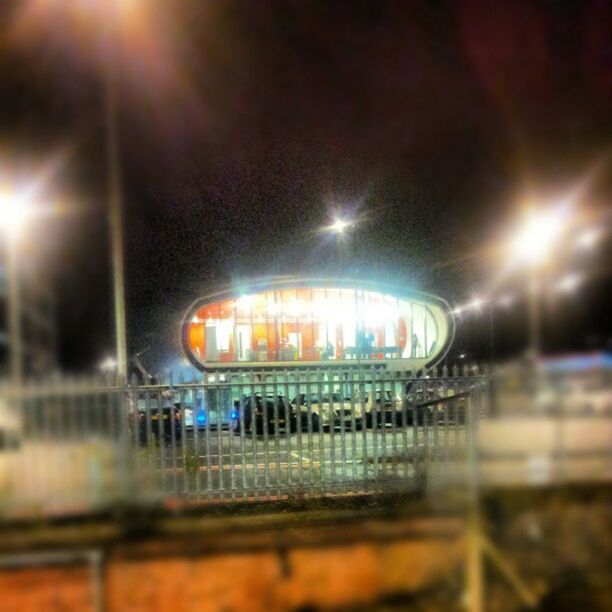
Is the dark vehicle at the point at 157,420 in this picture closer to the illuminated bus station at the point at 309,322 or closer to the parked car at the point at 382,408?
the parked car at the point at 382,408

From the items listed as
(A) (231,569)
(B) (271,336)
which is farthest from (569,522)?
(B) (271,336)

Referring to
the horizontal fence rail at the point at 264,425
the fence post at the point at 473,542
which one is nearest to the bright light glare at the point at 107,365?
the horizontal fence rail at the point at 264,425

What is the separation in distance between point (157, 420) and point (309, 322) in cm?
1338

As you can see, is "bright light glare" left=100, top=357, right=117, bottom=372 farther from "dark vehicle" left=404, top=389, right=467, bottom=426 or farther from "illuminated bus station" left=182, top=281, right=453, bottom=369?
"illuminated bus station" left=182, top=281, right=453, bottom=369

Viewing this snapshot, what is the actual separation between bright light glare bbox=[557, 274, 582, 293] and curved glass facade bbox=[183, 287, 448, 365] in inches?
553

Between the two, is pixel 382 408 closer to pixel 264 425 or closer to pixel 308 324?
pixel 264 425

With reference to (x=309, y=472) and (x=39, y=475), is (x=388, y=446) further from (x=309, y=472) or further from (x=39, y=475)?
(x=39, y=475)

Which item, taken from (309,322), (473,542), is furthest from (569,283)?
(309,322)

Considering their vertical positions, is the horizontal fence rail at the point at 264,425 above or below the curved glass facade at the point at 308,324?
below

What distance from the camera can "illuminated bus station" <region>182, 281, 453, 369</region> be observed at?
816 inches

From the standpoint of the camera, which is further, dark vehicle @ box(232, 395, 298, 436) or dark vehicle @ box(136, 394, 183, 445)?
dark vehicle @ box(232, 395, 298, 436)

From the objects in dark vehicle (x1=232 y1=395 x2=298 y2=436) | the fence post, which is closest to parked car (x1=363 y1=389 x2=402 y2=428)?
dark vehicle (x1=232 y1=395 x2=298 y2=436)

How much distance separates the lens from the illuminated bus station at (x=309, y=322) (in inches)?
816

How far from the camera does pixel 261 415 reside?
30.9 ft
